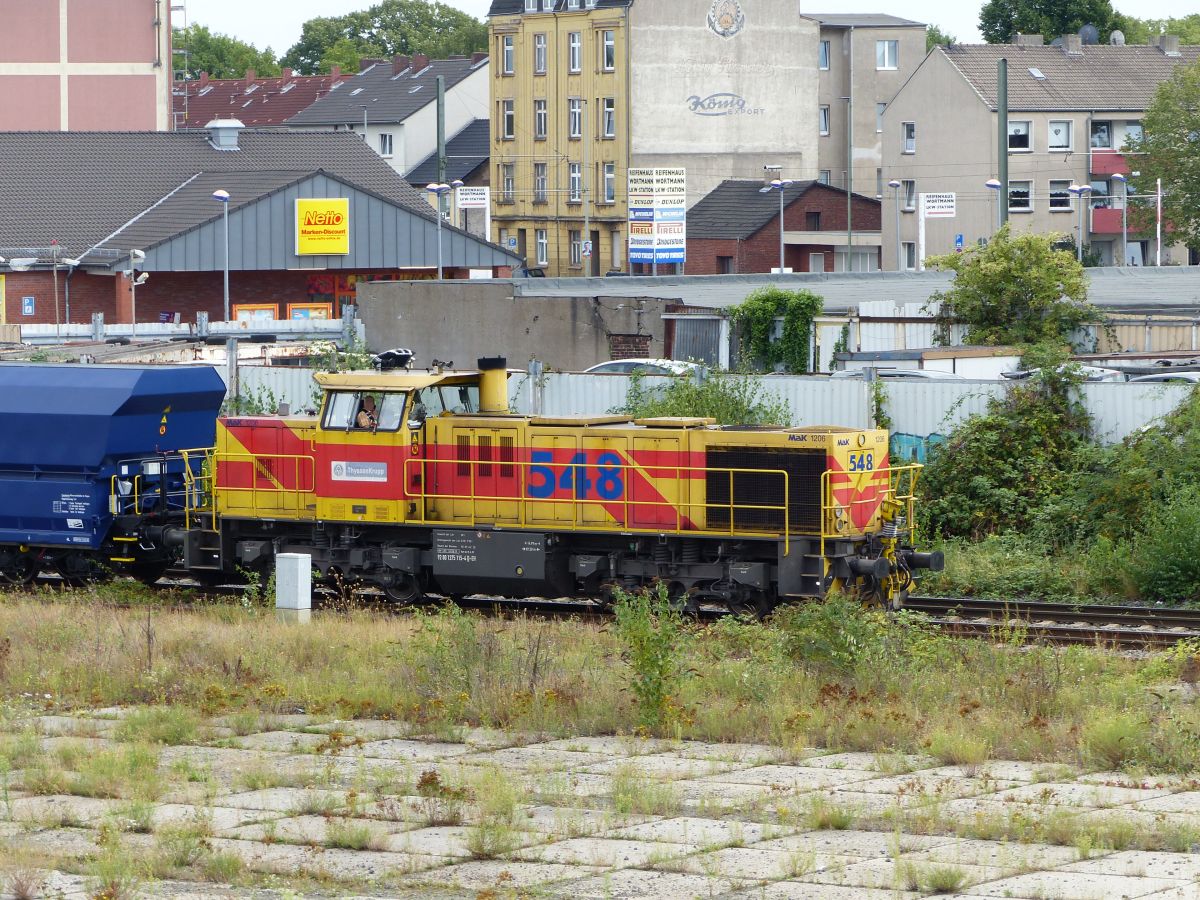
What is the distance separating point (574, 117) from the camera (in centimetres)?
8450

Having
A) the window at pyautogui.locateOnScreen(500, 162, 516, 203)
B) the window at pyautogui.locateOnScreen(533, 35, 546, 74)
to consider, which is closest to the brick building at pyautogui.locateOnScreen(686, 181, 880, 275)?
the window at pyautogui.locateOnScreen(533, 35, 546, 74)

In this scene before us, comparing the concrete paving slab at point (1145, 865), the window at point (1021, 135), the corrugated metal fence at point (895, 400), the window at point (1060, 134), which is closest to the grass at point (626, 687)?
the concrete paving slab at point (1145, 865)

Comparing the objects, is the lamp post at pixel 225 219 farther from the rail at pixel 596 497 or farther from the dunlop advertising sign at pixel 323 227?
the rail at pixel 596 497

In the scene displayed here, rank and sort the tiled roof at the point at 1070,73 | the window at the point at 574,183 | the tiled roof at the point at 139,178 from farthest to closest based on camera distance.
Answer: the window at the point at 574,183, the tiled roof at the point at 1070,73, the tiled roof at the point at 139,178

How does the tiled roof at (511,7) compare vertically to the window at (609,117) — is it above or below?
above

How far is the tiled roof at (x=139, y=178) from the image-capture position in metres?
55.4

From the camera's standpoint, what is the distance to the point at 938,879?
930cm

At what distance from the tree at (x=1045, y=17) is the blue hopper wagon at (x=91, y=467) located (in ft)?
300

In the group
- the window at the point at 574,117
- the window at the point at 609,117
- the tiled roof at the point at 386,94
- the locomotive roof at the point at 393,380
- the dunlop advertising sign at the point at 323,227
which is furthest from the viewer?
the tiled roof at the point at 386,94

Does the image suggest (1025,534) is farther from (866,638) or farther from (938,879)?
(938,879)

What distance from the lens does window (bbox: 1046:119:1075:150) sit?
253 feet

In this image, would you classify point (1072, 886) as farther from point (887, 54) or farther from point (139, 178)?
point (887, 54)

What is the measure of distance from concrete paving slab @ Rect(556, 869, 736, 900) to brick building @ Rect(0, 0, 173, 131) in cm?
6835

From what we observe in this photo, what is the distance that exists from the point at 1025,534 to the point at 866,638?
33.2 feet
